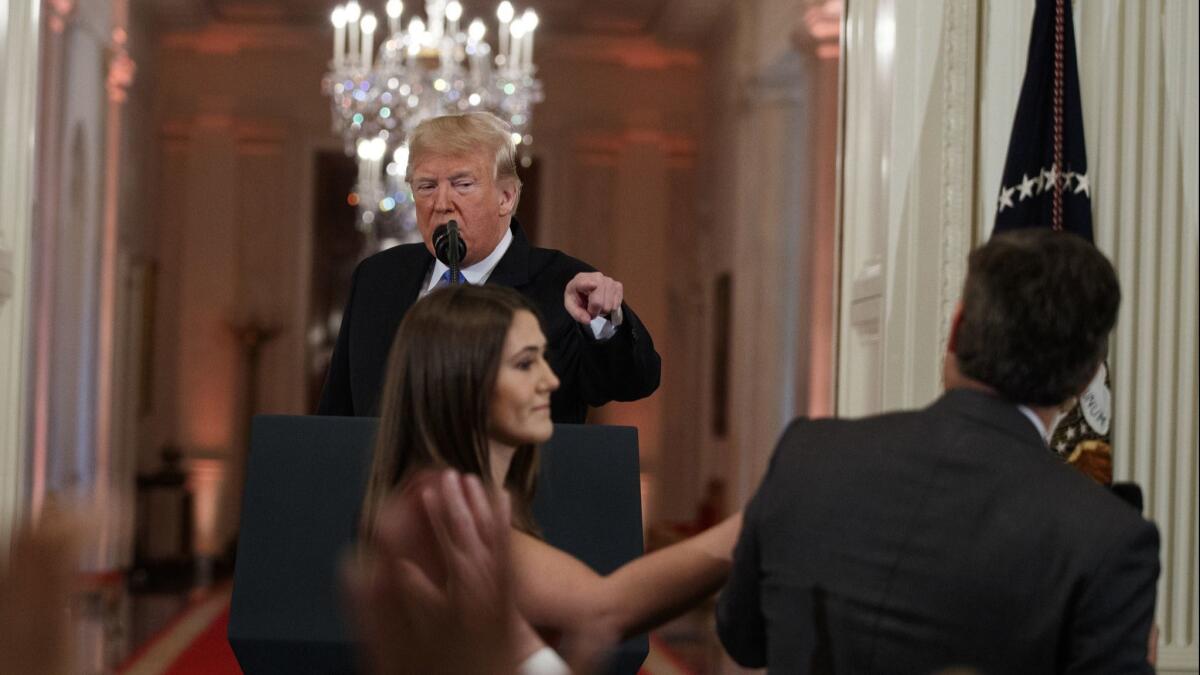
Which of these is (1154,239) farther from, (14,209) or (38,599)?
(38,599)

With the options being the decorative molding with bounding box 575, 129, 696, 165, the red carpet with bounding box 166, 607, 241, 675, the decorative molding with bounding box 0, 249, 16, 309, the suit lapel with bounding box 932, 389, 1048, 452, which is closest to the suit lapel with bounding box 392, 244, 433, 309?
the suit lapel with bounding box 932, 389, 1048, 452

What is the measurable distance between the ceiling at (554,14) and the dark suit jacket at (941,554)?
479 inches

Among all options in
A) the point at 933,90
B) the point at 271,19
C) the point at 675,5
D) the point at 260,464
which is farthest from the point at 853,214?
the point at 271,19

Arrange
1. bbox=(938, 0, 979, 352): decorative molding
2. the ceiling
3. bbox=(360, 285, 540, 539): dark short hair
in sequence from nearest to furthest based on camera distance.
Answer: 1. bbox=(360, 285, 540, 539): dark short hair
2. bbox=(938, 0, 979, 352): decorative molding
3. the ceiling

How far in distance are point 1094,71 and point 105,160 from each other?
9818 millimetres

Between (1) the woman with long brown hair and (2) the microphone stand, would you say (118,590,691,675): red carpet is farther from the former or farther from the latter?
(1) the woman with long brown hair

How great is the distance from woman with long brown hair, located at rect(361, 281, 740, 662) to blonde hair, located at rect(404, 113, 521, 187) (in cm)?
136

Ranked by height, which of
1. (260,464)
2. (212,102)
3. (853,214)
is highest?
(212,102)

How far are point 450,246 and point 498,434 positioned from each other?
34.2 inches

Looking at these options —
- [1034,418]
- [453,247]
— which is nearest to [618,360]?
[453,247]

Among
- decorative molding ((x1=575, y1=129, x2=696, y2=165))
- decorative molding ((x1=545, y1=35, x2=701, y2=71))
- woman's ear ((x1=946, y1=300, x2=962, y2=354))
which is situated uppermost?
decorative molding ((x1=545, y1=35, x2=701, y2=71))

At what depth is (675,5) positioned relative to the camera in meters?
14.0

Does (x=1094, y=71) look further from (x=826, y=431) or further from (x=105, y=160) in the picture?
(x=105, y=160)

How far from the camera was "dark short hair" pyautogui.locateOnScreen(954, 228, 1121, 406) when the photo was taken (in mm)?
1998
